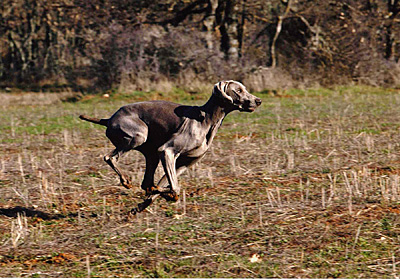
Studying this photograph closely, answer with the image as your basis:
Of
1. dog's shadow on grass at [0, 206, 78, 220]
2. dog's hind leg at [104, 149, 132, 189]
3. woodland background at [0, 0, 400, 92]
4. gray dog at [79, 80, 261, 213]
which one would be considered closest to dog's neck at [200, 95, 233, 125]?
gray dog at [79, 80, 261, 213]

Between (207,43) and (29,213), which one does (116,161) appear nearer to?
(29,213)

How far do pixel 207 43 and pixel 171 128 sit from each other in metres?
19.3

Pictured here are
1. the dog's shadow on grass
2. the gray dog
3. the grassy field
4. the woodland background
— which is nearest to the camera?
the grassy field

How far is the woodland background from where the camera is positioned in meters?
24.4

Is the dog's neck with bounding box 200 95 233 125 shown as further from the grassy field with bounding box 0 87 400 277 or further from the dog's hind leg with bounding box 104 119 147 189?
the grassy field with bounding box 0 87 400 277

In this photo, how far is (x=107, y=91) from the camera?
23641 mm

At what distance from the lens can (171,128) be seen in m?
6.38

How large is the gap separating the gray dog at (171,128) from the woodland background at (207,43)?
54.7ft

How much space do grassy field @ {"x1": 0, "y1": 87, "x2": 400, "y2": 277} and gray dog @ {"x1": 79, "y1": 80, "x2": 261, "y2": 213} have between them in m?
0.61

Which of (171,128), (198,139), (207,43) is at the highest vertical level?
(207,43)

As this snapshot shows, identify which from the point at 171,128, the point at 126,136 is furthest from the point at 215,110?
the point at 126,136

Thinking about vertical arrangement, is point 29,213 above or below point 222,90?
below

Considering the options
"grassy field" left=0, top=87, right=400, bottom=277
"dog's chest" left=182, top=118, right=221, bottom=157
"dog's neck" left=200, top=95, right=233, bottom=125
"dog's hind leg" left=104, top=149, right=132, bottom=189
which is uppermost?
"dog's neck" left=200, top=95, right=233, bottom=125

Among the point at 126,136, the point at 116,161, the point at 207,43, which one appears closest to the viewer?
the point at 126,136
